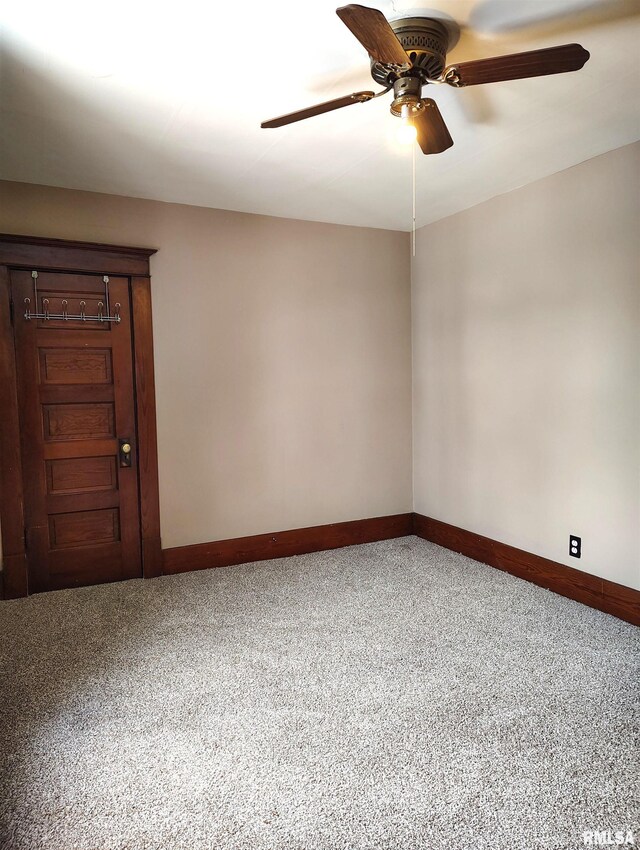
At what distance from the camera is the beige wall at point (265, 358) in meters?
3.88

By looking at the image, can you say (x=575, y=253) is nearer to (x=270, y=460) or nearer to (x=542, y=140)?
(x=542, y=140)

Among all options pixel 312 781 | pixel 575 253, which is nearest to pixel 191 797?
pixel 312 781

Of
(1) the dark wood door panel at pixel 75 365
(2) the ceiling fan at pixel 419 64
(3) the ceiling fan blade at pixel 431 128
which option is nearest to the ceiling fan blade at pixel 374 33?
(2) the ceiling fan at pixel 419 64

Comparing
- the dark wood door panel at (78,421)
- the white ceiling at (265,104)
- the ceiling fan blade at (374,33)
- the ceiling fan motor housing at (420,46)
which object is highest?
the white ceiling at (265,104)

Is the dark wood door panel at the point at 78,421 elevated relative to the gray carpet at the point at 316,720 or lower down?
elevated

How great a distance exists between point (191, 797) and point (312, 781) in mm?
398

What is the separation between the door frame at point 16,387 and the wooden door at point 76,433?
1.8 inches

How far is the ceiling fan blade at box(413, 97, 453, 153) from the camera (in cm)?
214

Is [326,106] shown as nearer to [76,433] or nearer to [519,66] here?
[519,66]

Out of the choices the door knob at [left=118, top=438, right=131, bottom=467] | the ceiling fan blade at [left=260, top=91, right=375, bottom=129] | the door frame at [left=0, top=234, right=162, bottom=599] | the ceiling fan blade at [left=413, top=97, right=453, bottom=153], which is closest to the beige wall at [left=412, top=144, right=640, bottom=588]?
the ceiling fan blade at [left=413, top=97, right=453, bottom=153]

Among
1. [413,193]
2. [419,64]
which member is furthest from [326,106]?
[413,193]

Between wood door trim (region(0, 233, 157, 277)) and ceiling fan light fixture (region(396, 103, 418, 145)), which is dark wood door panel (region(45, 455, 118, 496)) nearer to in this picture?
wood door trim (region(0, 233, 157, 277))

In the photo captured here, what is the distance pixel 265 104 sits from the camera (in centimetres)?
251

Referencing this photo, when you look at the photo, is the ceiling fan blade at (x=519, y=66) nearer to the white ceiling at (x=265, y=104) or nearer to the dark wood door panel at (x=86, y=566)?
the white ceiling at (x=265, y=104)
